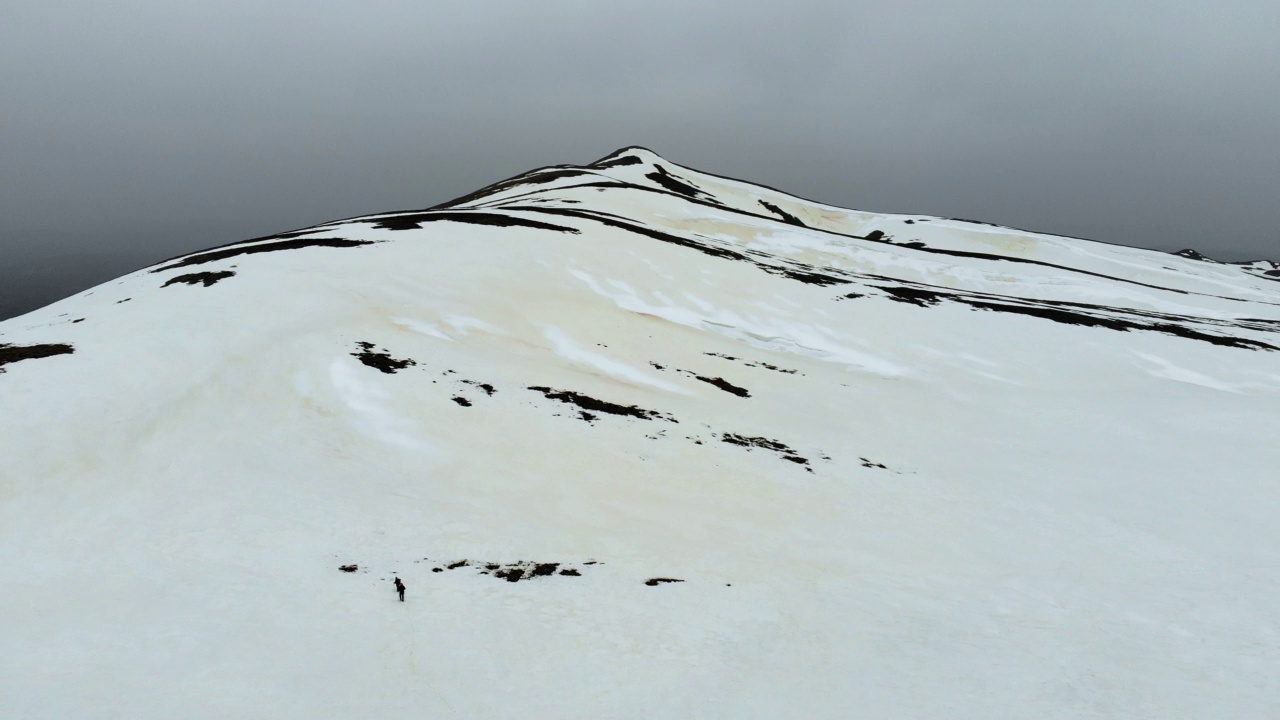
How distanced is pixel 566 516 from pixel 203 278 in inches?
985

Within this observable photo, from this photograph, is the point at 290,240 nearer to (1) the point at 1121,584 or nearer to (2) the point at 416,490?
(2) the point at 416,490

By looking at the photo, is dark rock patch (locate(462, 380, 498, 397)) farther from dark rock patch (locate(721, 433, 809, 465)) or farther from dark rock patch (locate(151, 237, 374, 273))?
dark rock patch (locate(151, 237, 374, 273))

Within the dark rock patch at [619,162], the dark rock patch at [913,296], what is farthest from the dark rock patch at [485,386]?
the dark rock patch at [619,162]

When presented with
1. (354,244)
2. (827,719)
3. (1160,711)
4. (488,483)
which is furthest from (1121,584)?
(354,244)

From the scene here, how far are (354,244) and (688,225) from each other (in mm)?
47994

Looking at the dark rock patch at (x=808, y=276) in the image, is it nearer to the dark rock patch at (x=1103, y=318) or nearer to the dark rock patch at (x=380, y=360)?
the dark rock patch at (x=1103, y=318)

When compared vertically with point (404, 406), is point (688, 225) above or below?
above

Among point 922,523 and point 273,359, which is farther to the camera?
point 273,359

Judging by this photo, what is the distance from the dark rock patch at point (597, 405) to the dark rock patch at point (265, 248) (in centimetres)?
2272

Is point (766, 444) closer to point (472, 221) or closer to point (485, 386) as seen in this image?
point (485, 386)

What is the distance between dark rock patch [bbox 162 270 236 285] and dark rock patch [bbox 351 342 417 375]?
36.6 feet

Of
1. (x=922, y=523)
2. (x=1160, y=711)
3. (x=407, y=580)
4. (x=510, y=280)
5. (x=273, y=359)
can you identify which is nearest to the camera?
(x=1160, y=711)

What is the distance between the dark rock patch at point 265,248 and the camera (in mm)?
37344

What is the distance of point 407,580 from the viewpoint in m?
12.8
